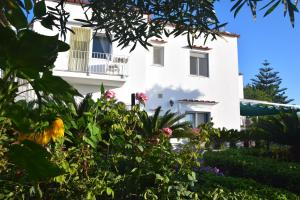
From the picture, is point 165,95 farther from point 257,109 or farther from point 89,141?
point 89,141

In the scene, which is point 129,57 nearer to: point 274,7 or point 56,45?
point 274,7

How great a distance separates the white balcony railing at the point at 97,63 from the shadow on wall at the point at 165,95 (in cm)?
200

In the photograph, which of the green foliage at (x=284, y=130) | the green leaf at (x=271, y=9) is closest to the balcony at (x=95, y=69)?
the green foliage at (x=284, y=130)

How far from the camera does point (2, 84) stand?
728 millimetres

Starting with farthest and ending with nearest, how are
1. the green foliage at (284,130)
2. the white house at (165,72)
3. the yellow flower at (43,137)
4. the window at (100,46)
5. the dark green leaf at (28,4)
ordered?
the window at (100,46), the white house at (165,72), the green foliage at (284,130), the yellow flower at (43,137), the dark green leaf at (28,4)

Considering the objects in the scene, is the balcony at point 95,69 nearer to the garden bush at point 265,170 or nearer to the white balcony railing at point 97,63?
the white balcony railing at point 97,63

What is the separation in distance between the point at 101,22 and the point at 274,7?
4.69 ft

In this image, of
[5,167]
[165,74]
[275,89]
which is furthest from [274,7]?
[275,89]

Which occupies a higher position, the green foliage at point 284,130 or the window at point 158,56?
the window at point 158,56

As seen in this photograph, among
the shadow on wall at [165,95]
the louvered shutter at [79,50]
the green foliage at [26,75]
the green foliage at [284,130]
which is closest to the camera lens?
the green foliage at [26,75]

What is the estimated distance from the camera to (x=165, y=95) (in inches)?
660

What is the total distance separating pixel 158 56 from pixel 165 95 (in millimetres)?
1879

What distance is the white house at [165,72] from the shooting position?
Answer: 14742 mm

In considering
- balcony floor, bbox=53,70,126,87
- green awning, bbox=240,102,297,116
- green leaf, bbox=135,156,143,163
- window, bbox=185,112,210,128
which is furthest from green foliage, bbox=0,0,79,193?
green awning, bbox=240,102,297,116
